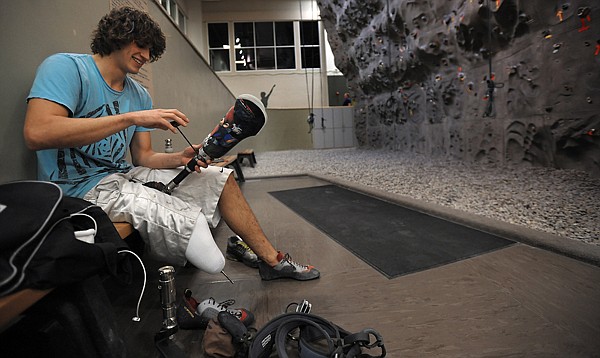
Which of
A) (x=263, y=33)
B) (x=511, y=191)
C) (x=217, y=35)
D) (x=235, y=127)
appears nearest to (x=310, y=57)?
(x=263, y=33)

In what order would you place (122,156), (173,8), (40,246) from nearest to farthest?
(40,246)
(122,156)
(173,8)

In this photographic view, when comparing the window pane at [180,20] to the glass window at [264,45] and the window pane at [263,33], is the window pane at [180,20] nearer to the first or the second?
the glass window at [264,45]

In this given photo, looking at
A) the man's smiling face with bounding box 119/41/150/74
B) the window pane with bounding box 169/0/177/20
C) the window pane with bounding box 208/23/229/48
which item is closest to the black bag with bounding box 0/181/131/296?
the man's smiling face with bounding box 119/41/150/74

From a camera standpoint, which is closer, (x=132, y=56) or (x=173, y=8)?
(x=132, y=56)

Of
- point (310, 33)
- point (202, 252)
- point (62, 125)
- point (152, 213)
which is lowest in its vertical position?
point (202, 252)

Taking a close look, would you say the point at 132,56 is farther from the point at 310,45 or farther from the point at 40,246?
the point at 310,45

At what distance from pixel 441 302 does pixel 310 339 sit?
0.53m

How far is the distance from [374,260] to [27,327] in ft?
4.50

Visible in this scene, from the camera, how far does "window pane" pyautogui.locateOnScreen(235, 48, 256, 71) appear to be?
1244cm

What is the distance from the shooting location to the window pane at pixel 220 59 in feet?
40.9

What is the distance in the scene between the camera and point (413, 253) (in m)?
1.73

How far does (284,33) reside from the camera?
1247cm

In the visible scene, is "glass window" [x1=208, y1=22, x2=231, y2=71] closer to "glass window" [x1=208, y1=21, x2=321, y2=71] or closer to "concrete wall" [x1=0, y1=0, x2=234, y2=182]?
"glass window" [x1=208, y1=21, x2=321, y2=71]

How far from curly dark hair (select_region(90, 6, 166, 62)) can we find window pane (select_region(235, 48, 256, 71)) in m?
11.8
